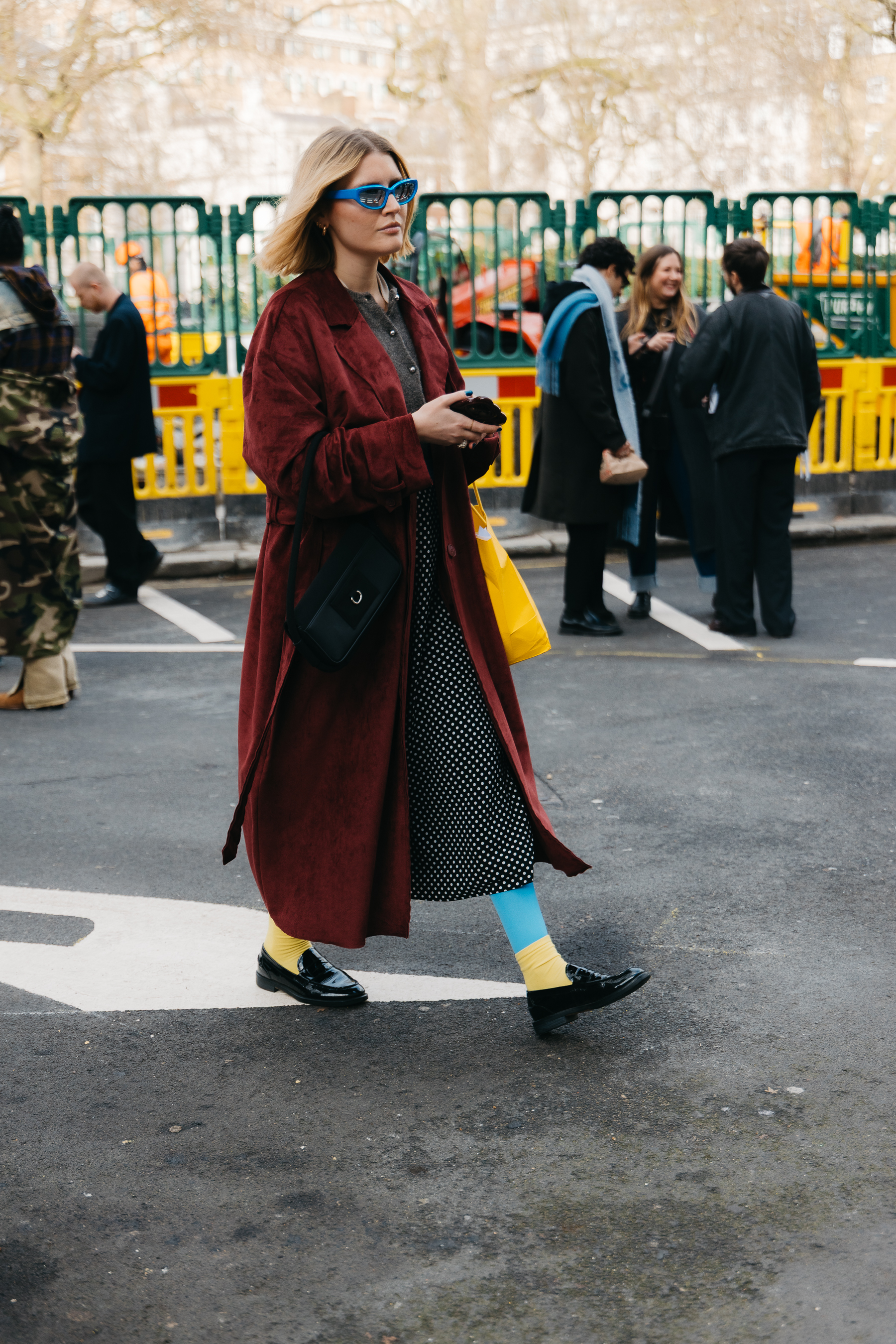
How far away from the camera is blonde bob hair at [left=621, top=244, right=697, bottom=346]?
838cm

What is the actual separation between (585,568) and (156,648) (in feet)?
7.24

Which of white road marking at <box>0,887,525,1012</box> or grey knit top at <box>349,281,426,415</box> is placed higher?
grey knit top at <box>349,281,426,415</box>

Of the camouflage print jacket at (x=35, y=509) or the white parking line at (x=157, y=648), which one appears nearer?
the camouflage print jacket at (x=35, y=509)

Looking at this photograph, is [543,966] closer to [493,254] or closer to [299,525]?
[299,525]

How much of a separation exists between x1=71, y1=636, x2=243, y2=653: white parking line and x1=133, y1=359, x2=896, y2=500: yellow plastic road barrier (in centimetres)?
223

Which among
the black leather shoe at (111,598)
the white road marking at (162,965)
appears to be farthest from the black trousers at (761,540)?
the white road marking at (162,965)

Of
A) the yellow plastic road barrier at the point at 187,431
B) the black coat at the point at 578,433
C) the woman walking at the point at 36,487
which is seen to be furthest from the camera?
the yellow plastic road barrier at the point at 187,431

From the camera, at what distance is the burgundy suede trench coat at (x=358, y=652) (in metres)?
3.27

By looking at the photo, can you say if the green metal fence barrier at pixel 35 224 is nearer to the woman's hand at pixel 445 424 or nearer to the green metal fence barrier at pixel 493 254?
the green metal fence barrier at pixel 493 254

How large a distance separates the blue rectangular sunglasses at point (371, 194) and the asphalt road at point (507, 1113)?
5.95 feet

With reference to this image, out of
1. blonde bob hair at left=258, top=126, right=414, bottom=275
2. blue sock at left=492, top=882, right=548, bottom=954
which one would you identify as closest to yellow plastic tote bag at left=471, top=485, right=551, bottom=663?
blue sock at left=492, top=882, right=548, bottom=954

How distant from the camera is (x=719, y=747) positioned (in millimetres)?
5891

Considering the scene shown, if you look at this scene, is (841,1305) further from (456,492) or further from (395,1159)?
(456,492)

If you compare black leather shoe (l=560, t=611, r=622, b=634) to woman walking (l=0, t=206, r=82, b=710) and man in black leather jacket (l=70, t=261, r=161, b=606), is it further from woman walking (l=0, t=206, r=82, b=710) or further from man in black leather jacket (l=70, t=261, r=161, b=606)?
man in black leather jacket (l=70, t=261, r=161, b=606)
